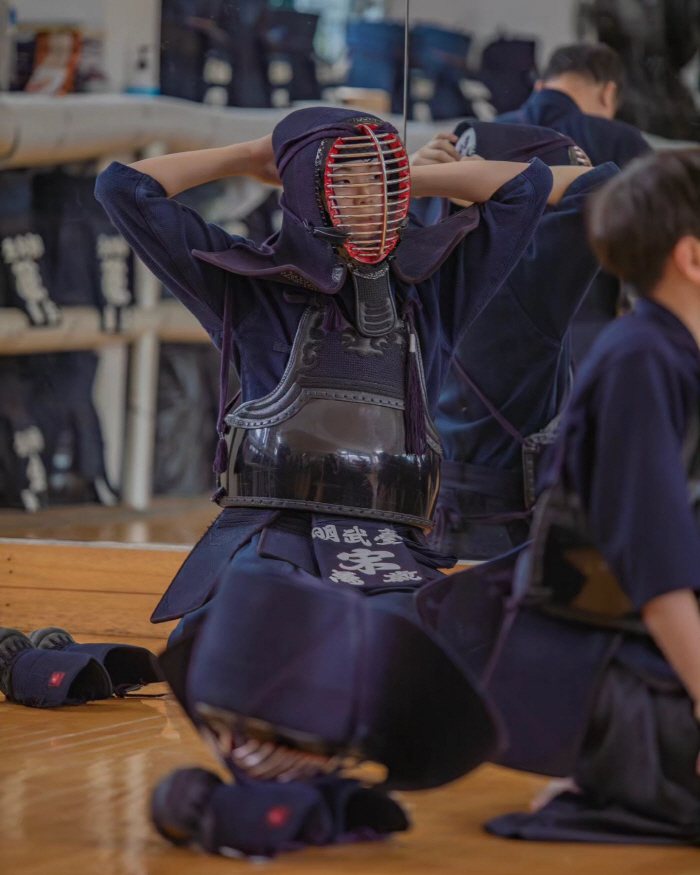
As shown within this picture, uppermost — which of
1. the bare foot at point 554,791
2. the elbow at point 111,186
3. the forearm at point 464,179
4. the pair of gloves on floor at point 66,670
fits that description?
the forearm at point 464,179

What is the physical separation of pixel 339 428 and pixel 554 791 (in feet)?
2.62

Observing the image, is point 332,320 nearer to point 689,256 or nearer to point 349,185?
point 349,185

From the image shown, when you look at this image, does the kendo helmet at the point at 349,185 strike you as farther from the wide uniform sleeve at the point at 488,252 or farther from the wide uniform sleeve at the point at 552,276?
the wide uniform sleeve at the point at 552,276

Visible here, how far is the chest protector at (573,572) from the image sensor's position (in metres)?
1.53

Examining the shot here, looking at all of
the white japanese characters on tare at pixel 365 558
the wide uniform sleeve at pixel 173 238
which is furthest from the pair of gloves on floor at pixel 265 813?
the wide uniform sleeve at pixel 173 238

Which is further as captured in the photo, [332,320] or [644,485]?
[332,320]

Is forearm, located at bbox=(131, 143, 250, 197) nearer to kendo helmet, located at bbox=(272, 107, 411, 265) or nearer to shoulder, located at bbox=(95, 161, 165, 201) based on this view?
shoulder, located at bbox=(95, 161, 165, 201)

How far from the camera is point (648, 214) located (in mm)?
1511

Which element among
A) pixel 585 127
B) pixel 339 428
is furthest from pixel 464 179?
pixel 585 127

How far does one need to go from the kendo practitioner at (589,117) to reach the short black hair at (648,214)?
1719mm

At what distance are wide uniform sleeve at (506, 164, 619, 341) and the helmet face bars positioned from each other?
679 millimetres

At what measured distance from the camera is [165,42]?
13.8ft

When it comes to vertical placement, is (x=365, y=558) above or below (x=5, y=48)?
below

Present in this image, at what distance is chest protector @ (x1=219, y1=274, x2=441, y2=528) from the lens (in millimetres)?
2166
